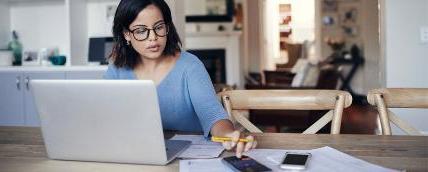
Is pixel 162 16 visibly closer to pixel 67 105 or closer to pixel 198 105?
pixel 198 105

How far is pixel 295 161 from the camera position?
89 cm

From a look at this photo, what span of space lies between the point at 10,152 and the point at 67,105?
1.04 feet

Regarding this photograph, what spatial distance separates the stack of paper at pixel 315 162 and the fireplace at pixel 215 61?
19.3 feet

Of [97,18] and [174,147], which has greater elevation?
[97,18]

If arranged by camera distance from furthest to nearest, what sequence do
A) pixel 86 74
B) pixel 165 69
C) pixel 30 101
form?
pixel 30 101, pixel 86 74, pixel 165 69

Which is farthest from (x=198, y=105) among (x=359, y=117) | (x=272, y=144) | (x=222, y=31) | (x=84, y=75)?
(x=222, y=31)

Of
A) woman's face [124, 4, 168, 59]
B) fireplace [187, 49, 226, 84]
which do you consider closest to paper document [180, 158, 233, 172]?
woman's face [124, 4, 168, 59]

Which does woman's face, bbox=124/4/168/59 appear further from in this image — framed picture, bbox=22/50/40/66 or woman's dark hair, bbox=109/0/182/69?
framed picture, bbox=22/50/40/66

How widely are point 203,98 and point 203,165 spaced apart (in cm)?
35

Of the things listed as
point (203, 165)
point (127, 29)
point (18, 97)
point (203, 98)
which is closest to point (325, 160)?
point (203, 165)

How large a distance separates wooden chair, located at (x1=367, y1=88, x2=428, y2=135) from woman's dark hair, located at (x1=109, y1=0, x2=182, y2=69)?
0.64 meters

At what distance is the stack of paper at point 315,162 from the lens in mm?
869

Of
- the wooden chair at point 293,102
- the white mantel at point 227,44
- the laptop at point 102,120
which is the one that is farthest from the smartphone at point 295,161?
the white mantel at point 227,44

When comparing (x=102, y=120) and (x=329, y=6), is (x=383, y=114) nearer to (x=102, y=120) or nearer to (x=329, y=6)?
(x=102, y=120)
